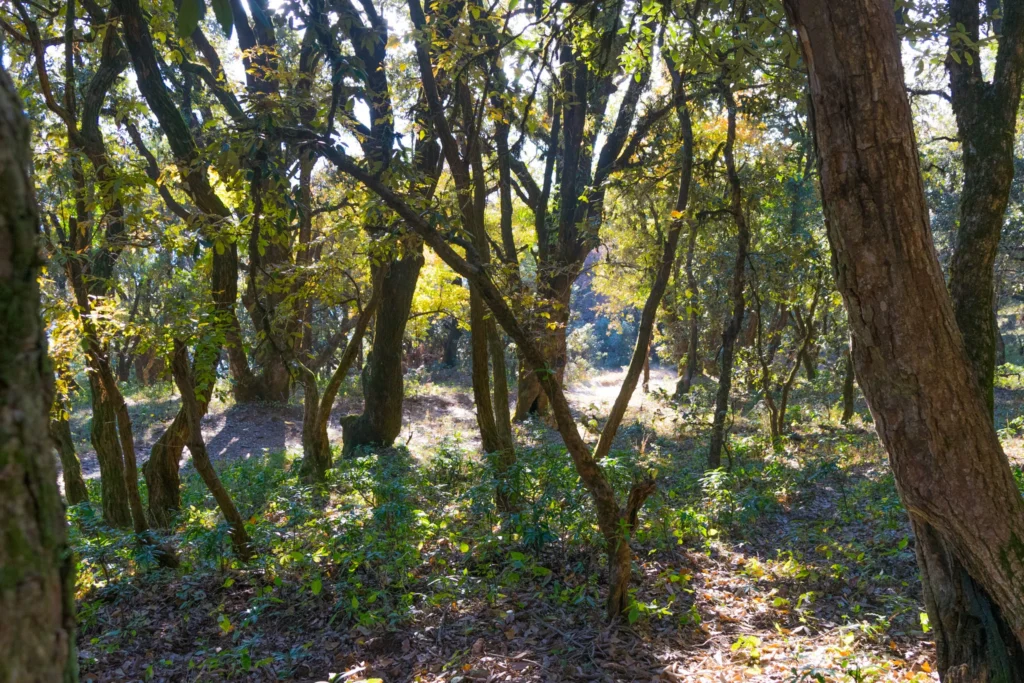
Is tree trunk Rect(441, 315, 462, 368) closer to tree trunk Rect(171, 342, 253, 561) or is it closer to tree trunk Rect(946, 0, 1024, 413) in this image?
tree trunk Rect(171, 342, 253, 561)

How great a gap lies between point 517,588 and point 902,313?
3.51 meters

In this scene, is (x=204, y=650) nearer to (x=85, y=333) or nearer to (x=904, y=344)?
(x=85, y=333)

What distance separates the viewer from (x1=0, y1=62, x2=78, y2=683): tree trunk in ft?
3.17

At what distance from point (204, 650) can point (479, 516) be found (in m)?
2.56

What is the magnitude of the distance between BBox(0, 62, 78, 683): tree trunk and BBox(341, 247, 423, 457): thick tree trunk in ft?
33.3

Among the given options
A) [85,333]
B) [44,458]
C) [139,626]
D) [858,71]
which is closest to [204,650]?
[139,626]

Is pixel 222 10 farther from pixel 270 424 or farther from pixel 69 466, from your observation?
pixel 270 424

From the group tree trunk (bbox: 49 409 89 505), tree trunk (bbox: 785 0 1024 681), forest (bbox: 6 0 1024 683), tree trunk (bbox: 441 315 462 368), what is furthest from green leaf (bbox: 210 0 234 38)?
tree trunk (bbox: 441 315 462 368)

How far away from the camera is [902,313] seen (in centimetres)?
271

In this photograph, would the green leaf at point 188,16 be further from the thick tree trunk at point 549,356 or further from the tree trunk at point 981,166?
the thick tree trunk at point 549,356

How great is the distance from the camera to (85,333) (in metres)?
4.84

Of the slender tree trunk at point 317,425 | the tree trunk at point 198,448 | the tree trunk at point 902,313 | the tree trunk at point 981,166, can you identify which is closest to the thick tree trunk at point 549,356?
the slender tree trunk at point 317,425

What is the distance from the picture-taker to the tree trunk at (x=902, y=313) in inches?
105

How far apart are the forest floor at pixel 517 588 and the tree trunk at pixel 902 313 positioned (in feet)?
4.38
